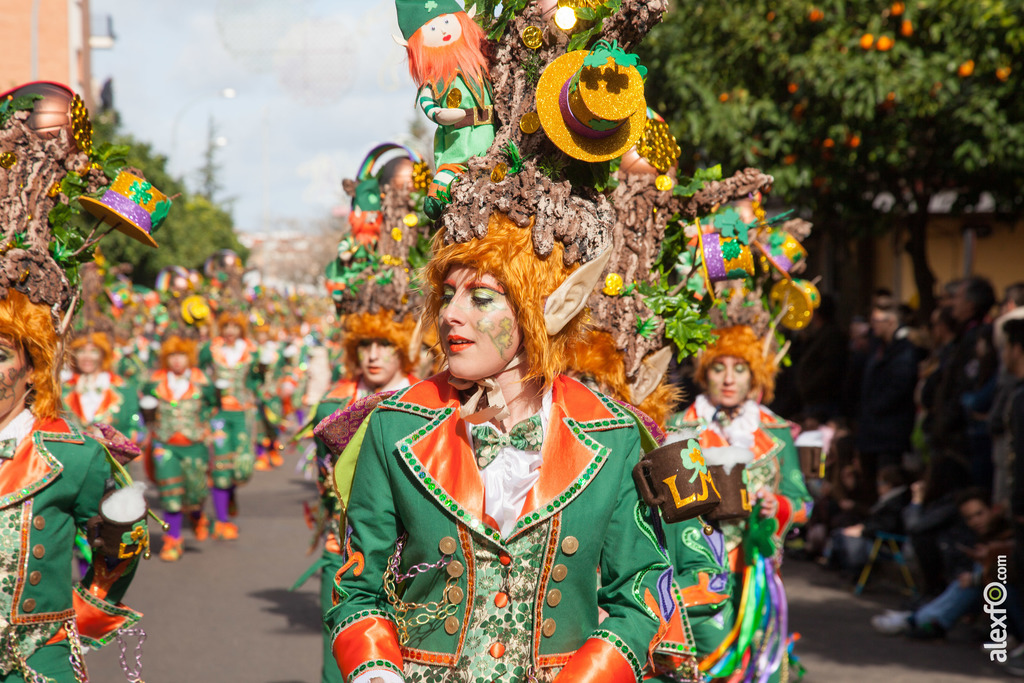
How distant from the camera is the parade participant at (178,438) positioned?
34.7ft

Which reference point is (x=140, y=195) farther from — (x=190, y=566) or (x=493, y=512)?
(x=190, y=566)

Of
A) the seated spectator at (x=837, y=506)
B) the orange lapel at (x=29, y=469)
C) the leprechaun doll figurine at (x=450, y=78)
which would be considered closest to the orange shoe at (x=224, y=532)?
the seated spectator at (x=837, y=506)

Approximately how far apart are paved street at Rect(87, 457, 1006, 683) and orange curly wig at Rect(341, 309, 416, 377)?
2059mm

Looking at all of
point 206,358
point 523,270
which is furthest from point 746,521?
point 206,358

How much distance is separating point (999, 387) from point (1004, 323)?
56cm

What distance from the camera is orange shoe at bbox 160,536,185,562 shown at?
10359mm

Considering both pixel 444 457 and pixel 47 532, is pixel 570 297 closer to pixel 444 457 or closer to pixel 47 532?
pixel 444 457

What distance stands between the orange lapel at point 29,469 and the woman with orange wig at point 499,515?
1.27 metres

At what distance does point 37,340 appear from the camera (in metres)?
3.62

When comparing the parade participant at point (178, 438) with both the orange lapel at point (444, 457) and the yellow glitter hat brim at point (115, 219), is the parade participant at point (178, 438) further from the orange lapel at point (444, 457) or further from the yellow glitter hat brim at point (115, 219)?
the orange lapel at point (444, 457)

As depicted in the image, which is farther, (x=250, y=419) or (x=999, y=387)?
(x=250, y=419)

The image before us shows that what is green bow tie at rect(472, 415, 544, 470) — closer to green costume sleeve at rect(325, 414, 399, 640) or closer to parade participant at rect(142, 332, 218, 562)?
green costume sleeve at rect(325, 414, 399, 640)

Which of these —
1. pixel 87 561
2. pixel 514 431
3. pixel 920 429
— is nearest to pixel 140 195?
pixel 87 561

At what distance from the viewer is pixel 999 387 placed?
7258mm
